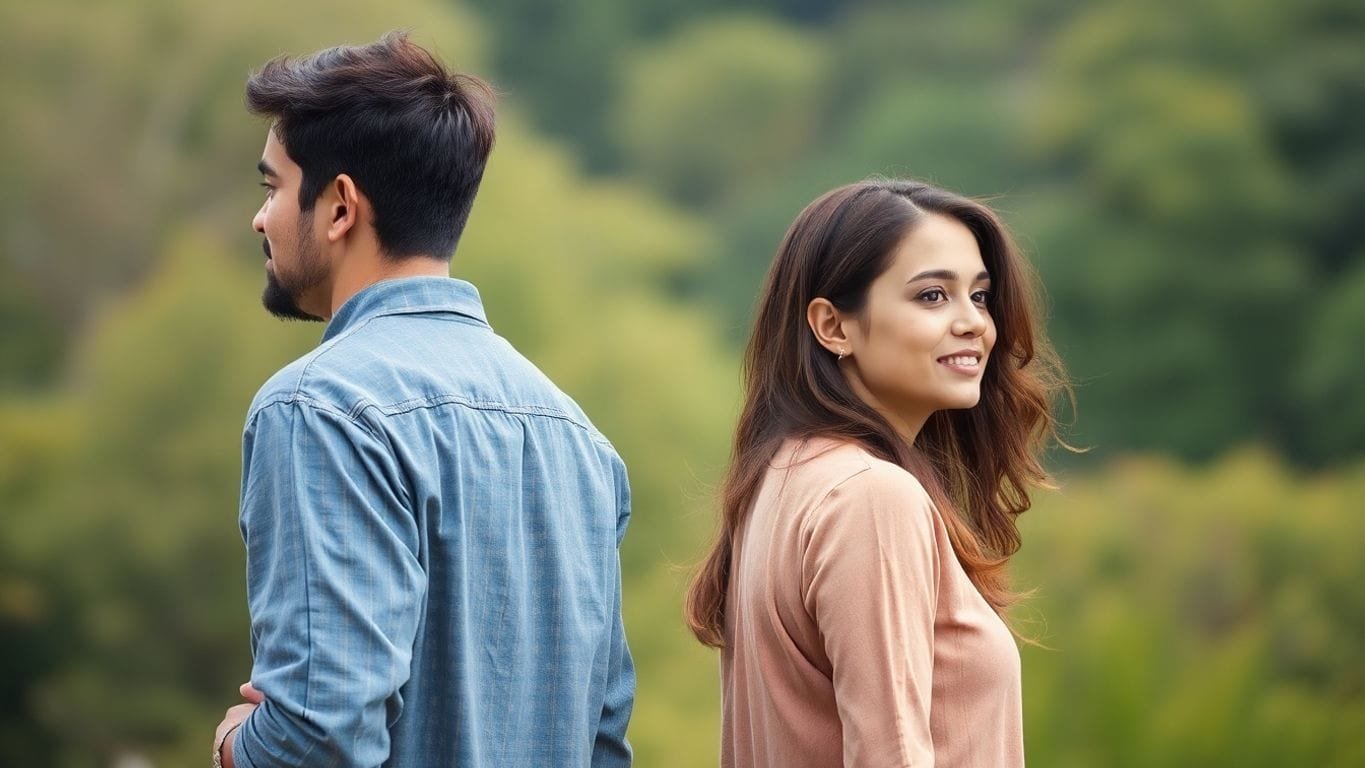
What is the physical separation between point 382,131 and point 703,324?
17593 millimetres

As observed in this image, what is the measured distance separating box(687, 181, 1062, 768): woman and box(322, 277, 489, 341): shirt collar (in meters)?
0.43

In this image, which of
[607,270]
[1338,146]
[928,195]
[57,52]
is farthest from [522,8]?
[928,195]

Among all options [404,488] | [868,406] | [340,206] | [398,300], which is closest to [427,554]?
[404,488]

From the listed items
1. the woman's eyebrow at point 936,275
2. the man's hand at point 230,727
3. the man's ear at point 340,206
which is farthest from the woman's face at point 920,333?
the man's hand at point 230,727

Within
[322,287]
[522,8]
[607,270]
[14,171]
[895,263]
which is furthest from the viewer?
[522,8]

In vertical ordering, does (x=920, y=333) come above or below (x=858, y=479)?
above

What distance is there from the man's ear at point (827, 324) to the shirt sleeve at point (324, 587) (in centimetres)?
63

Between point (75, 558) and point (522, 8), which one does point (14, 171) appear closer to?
point (75, 558)

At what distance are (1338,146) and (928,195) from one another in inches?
729

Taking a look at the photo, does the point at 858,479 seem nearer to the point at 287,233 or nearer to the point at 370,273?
the point at 370,273

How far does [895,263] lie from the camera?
2.07 m

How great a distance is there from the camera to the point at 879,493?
1862 mm

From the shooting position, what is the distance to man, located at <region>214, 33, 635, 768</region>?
5.28 feet

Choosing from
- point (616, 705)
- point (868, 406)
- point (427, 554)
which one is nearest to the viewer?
point (427, 554)
